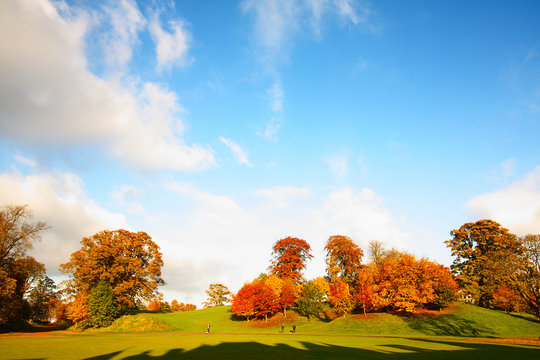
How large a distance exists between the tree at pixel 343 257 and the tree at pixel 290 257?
819 centimetres

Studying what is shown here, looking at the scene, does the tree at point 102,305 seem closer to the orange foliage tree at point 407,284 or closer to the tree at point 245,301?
the tree at point 245,301

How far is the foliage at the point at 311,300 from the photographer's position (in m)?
53.4

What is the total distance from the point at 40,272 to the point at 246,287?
144ft

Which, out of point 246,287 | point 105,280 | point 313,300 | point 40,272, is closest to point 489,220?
point 313,300

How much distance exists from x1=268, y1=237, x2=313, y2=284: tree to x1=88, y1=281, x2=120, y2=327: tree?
115 ft

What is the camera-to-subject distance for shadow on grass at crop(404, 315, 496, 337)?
36969mm

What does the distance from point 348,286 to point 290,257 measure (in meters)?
18.8

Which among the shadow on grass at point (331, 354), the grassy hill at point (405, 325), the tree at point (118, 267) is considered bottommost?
the grassy hill at point (405, 325)

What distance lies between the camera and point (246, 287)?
2265 inches

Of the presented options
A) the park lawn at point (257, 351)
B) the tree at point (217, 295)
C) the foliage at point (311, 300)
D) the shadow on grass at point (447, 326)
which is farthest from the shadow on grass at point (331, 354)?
the tree at point (217, 295)

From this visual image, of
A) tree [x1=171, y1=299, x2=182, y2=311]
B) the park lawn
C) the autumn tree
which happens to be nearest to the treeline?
the autumn tree

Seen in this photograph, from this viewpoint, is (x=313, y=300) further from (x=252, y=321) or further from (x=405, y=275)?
(x=405, y=275)

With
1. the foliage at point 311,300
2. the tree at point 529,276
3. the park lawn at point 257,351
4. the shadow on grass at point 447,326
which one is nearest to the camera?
the park lawn at point 257,351

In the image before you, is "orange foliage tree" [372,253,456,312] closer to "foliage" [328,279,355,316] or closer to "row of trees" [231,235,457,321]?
"row of trees" [231,235,457,321]
